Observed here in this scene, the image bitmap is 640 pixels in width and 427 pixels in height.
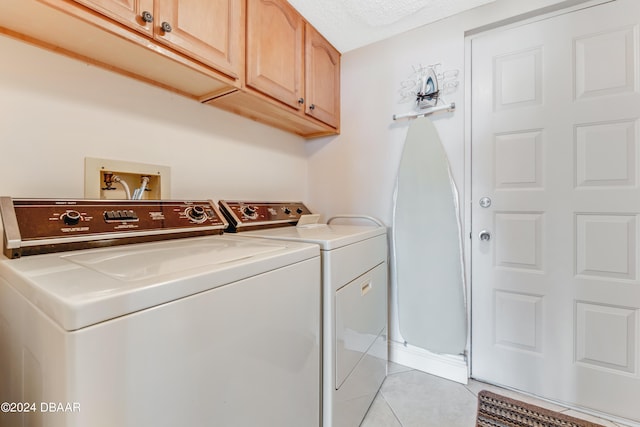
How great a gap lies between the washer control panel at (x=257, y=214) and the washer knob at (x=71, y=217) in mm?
602

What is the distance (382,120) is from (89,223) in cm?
179

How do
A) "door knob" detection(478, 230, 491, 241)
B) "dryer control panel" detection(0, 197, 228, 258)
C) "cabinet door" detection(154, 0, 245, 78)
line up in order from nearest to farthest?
"dryer control panel" detection(0, 197, 228, 258) < "cabinet door" detection(154, 0, 245, 78) < "door knob" detection(478, 230, 491, 241)

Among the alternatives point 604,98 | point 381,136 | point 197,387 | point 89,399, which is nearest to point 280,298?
point 197,387

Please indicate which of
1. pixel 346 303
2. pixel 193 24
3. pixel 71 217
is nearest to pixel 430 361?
pixel 346 303

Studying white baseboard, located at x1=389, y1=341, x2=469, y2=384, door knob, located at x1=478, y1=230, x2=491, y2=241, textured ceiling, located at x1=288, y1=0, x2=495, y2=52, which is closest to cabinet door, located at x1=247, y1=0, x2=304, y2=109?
textured ceiling, located at x1=288, y1=0, x2=495, y2=52

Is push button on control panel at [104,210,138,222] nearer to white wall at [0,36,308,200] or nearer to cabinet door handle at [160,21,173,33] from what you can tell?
white wall at [0,36,308,200]

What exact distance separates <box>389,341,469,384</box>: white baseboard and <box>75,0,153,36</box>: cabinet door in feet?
7.20

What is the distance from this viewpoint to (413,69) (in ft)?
6.02

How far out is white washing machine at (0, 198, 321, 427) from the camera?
0.45m

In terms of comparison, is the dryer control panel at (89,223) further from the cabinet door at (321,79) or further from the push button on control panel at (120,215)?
the cabinet door at (321,79)

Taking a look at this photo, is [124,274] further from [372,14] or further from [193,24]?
[372,14]

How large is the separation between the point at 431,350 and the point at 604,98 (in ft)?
5.58

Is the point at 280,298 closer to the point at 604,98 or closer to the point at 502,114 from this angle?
the point at 502,114

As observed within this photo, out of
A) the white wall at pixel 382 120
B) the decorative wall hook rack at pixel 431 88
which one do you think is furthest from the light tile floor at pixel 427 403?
the decorative wall hook rack at pixel 431 88
